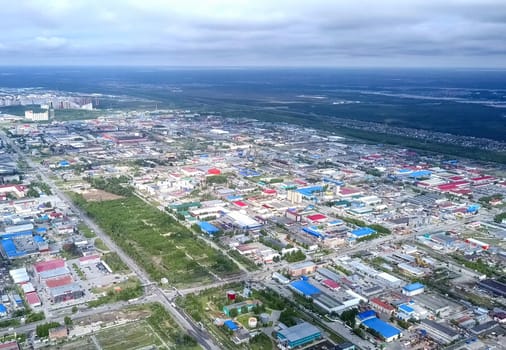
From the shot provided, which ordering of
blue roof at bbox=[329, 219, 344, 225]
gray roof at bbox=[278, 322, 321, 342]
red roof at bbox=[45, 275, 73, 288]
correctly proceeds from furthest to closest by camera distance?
blue roof at bbox=[329, 219, 344, 225], red roof at bbox=[45, 275, 73, 288], gray roof at bbox=[278, 322, 321, 342]

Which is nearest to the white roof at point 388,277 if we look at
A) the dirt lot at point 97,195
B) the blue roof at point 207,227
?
the blue roof at point 207,227

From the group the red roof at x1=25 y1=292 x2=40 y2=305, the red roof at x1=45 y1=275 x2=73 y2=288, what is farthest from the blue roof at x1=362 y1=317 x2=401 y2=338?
the red roof at x1=25 y1=292 x2=40 y2=305

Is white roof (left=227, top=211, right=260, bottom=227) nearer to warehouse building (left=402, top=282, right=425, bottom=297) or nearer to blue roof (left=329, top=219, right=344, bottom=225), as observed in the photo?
blue roof (left=329, top=219, right=344, bottom=225)

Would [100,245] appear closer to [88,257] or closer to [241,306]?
[88,257]

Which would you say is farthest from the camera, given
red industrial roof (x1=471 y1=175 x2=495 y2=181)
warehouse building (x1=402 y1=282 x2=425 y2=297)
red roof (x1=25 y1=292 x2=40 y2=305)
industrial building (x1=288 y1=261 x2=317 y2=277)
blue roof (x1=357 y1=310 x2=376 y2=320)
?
red industrial roof (x1=471 y1=175 x2=495 y2=181)

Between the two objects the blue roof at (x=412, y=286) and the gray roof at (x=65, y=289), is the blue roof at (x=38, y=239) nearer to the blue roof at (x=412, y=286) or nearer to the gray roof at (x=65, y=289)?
the gray roof at (x=65, y=289)

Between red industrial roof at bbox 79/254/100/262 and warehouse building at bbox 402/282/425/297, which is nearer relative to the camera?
warehouse building at bbox 402/282/425/297

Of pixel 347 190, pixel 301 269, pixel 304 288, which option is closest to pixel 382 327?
pixel 304 288
